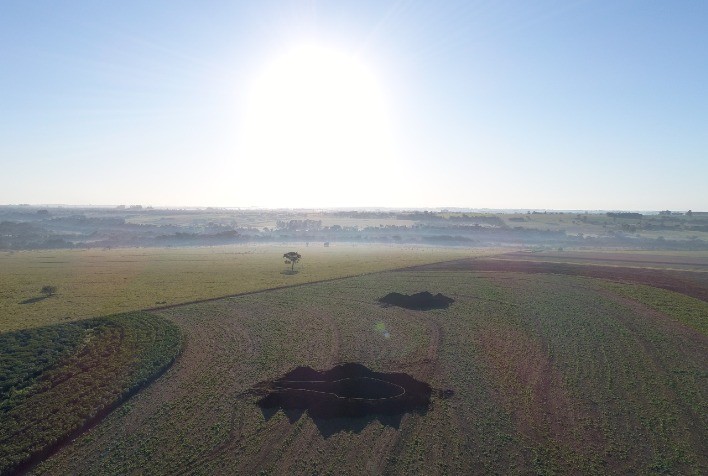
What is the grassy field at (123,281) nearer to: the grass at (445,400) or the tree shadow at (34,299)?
the tree shadow at (34,299)

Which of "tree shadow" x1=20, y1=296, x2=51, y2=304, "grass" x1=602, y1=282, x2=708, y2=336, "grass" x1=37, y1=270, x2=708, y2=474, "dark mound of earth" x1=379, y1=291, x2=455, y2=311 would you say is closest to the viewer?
"grass" x1=37, y1=270, x2=708, y2=474

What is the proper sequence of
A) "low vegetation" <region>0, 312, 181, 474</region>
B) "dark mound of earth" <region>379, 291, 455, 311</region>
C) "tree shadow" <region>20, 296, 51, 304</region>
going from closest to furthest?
"low vegetation" <region>0, 312, 181, 474</region>
"dark mound of earth" <region>379, 291, 455, 311</region>
"tree shadow" <region>20, 296, 51, 304</region>

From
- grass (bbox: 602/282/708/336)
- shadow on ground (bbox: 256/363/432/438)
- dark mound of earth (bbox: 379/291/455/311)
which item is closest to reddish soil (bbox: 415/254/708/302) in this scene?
grass (bbox: 602/282/708/336)

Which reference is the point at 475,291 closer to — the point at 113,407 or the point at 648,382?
the point at 648,382

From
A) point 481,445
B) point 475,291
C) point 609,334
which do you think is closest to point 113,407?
point 481,445

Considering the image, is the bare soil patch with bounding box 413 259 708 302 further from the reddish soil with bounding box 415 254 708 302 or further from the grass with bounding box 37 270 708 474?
the grass with bounding box 37 270 708 474

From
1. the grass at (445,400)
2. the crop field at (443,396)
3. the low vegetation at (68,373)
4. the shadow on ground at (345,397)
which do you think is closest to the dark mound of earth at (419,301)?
the crop field at (443,396)

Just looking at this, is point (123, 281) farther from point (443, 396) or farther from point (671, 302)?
point (671, 302)
